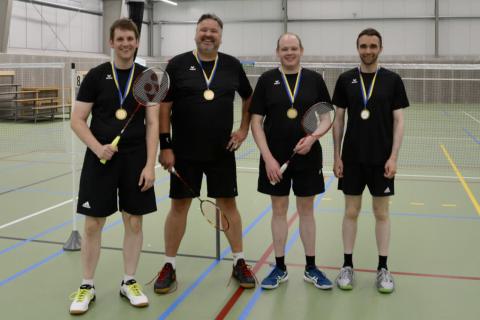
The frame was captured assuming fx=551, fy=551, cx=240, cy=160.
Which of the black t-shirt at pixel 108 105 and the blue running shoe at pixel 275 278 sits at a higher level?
the black t-shirt at pixel 108 105

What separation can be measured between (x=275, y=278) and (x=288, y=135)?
3.81ft

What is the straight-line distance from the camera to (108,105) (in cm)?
384

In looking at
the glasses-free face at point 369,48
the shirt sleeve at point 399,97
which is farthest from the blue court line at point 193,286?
the glasses-free face at point 369,48

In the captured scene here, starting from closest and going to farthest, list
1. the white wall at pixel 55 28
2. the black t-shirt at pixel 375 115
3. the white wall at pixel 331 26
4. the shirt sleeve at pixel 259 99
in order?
the black t-shirt at pixel 375 115, the shirt sleeve at pixel 259 99, the white wall at pixel 55 28, the white wall at pixel 331 26

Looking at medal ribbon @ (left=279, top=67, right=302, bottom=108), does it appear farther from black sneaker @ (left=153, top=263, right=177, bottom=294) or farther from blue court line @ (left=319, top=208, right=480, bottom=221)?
blue court line @ (left=319, top=208, right=480, bottom=221)

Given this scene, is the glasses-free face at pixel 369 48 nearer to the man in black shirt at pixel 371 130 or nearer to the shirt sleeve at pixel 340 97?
the man in black shirt at pixel 371 130

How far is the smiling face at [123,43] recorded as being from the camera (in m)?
3.78

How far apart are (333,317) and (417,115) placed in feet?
61.0

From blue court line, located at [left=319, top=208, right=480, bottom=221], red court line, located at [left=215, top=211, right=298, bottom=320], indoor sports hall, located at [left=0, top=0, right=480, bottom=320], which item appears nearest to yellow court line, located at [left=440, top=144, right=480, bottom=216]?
indoor sports hall, located at [left=0, top=0, right=480, bottom=320]

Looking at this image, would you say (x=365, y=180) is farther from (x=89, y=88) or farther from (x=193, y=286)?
(x=89, y=88)

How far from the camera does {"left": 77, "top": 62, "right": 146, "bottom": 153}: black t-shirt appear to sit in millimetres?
3805

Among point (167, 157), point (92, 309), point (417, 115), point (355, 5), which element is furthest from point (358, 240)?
point (355, 5)

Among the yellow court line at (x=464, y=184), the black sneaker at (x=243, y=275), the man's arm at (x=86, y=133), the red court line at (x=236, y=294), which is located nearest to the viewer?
the man's arm at (x=86, y=133)

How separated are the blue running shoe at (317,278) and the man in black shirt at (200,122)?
477 millimetres
